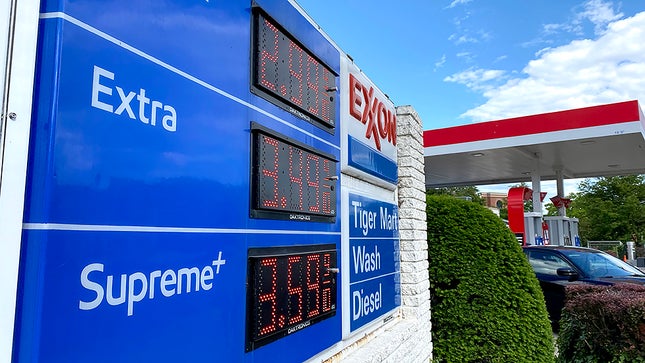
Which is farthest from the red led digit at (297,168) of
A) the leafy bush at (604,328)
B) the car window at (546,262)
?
the car window at (546,262)

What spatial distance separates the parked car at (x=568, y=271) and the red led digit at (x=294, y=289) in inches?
297

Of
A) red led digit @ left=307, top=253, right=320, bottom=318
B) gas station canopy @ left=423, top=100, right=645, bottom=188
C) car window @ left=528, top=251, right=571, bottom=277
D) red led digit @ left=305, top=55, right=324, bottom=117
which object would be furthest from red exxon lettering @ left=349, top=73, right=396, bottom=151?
gas station canopy @ left=423, top=100, right=645, bottom=188

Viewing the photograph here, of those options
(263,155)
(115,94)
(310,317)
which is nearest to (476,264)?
(310,317)

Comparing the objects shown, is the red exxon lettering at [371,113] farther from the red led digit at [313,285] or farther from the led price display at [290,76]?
the red led digit at [313,285]

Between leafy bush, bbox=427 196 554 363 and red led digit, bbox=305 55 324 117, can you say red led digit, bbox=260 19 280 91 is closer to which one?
A: red led digit, bbox=305 55 324 117

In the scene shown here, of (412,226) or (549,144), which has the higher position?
(549,144)

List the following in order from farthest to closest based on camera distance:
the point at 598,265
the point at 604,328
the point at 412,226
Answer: the point at 598,265 < the point at 604,328 < the point at 412,226

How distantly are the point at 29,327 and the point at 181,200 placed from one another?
2.44 feet

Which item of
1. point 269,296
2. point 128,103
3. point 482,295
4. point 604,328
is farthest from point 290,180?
point 604,328

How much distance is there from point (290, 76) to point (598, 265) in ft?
28.3

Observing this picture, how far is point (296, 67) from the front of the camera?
2.96m

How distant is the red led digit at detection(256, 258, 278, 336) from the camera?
7.95 feet

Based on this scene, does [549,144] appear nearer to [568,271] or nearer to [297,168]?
[568,271]

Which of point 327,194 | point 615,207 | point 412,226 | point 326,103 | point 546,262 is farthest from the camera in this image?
point 615,207
